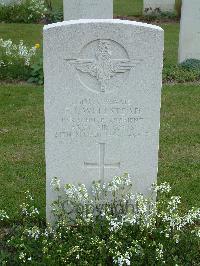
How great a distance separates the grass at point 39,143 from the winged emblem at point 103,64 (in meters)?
1.56

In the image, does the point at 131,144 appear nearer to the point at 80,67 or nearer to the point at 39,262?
the point at 80,67

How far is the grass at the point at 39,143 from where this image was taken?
5602 millimetres

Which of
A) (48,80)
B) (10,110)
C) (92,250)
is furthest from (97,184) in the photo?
(10,110)

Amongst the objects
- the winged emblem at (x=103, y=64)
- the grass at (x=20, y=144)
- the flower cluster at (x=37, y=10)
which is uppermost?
the winged emblem at (x=103, y=64)

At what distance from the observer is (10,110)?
798 centimetres

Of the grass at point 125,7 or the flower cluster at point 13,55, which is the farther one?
the grass at point 125,7

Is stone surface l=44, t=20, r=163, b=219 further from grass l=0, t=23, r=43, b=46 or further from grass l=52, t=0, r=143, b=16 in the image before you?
grass l=52, t=0, r=143, b=16

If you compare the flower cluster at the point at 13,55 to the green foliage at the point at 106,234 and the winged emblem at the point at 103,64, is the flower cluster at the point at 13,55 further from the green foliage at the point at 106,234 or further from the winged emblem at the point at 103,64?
the winged emblem at the point at 103,64

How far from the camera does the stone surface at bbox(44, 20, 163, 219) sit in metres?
4.10

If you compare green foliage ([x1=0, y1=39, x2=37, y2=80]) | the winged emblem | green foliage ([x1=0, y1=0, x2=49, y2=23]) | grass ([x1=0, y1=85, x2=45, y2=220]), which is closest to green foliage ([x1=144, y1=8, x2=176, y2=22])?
green foliage ([x1=0, y1=0, x2=49, y2=23])

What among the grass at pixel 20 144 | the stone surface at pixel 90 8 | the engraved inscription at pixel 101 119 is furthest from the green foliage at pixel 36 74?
the engraved inscription at pixel 101 119

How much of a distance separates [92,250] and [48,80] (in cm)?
129

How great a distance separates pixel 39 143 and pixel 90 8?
13.8ft

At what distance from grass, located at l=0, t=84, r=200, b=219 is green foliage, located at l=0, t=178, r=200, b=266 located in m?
0.76
